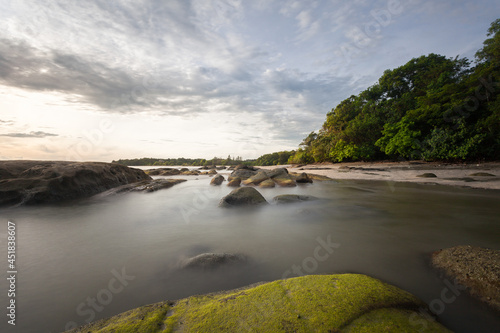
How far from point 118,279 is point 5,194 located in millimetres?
9844

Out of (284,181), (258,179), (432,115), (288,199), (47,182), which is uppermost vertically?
(432,115)

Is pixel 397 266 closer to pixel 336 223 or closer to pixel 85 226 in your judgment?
pixel 336 223

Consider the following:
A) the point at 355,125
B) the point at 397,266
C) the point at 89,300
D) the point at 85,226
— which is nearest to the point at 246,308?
the point at 89,300

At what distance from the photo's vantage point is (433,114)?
20938 mm

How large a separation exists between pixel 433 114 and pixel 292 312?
93.4ft

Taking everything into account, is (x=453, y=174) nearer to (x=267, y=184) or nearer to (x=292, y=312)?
(x=267, y=184)

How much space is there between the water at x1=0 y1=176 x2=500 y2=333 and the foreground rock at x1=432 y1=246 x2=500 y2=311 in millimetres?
174

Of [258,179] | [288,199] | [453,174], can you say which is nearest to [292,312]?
[288,199]

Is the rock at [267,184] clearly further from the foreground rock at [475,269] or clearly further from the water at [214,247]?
the foreground rock at [475,269]

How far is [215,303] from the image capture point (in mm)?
2068

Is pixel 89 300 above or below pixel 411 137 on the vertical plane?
below

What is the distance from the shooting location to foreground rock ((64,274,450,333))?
1.66m

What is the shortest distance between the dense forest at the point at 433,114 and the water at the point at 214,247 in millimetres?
14963

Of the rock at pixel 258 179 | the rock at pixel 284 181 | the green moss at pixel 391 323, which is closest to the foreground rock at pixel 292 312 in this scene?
the green moss at pixel 391 323
